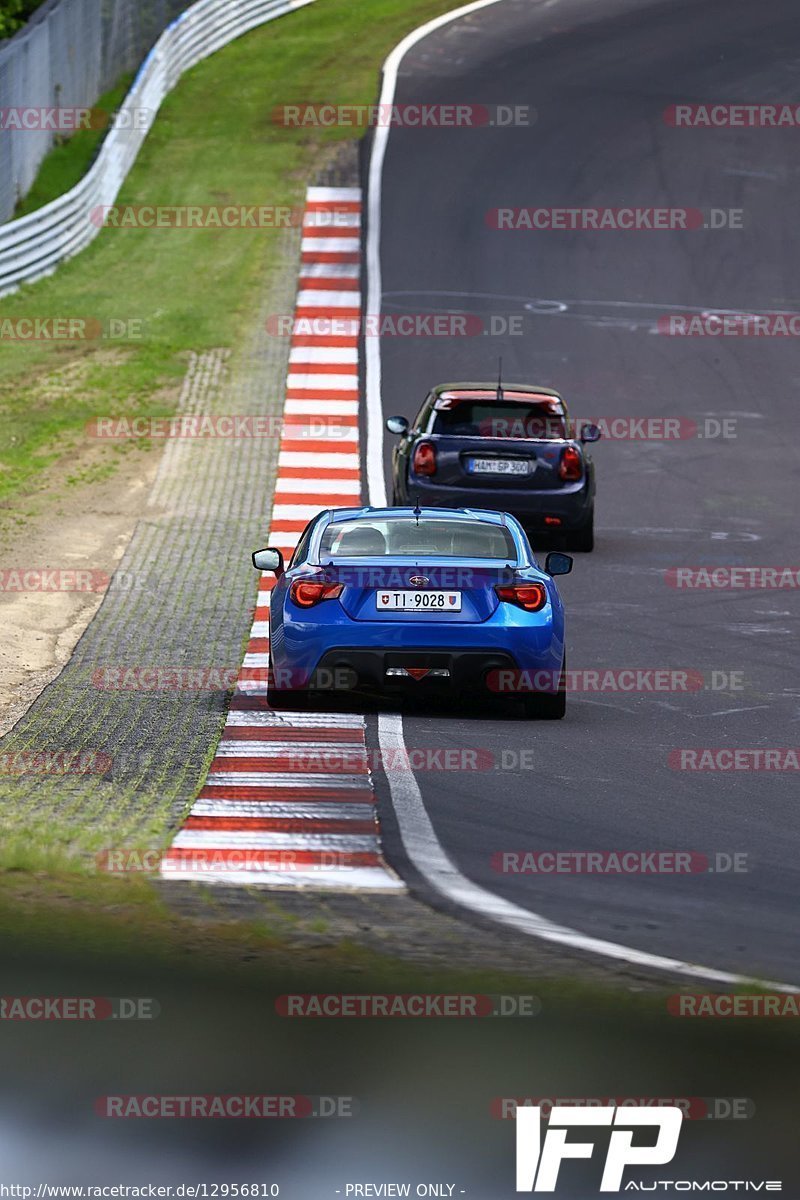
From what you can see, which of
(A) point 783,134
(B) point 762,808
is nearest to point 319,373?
(A) point 783,134

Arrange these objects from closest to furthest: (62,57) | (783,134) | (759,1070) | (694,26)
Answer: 1. (759,1070)
2. (62,57)
3. (783,134)
4. (694,26)

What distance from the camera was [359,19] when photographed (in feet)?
151

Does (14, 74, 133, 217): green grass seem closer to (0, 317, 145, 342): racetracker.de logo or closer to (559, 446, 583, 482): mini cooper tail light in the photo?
(0, 317, 145, 342): racetracker.de logo

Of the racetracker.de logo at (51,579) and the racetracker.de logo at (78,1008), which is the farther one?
the racetracker.de logo at (51,579)

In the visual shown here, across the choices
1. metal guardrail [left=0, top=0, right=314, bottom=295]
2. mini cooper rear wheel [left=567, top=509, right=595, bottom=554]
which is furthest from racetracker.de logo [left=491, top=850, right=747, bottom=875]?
metal guardrail [left=0, top=0, right=314, bottom=295]

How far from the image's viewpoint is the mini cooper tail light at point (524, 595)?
37.8 feet

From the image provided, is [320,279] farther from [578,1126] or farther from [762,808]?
[578,1126]

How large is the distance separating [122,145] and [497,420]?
19898mm

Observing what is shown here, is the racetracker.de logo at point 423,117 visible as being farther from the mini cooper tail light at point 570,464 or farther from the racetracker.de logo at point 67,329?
the mini cooper tail light at point 570,464

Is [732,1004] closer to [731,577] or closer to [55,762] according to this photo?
[55,762]

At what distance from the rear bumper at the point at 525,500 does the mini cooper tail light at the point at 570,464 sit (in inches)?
3.7

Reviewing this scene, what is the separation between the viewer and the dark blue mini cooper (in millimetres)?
17828

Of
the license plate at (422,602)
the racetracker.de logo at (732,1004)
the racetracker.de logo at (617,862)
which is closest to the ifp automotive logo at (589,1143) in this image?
the racetracker.de logo at (732,1004)

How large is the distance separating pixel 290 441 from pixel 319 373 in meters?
3.23
